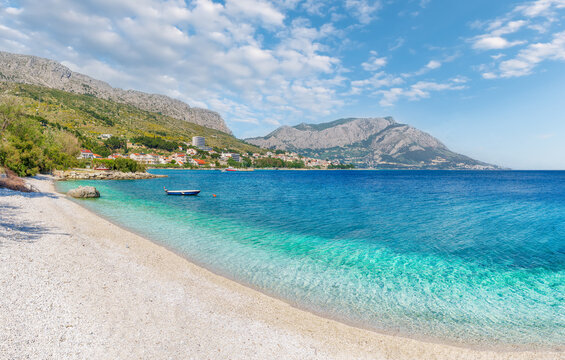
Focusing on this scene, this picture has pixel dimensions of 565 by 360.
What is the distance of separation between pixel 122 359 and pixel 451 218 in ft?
120

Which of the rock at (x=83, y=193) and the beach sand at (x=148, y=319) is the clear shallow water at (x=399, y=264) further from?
the rock at (x=83, y=193)

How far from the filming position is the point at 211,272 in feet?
47.3

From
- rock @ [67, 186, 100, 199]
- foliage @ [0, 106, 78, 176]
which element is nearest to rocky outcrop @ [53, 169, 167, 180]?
foliage @ [0, 106, 78, 176]

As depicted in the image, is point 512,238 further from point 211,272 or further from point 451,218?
point 211,272

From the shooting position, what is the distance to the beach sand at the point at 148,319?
6902mm

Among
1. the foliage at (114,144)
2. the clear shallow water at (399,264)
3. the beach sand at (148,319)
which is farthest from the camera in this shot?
the foliage at (114,144)

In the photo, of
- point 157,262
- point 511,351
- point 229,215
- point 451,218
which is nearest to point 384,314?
point 511,351

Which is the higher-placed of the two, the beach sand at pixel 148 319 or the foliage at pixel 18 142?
the foliage at pixel 18 142

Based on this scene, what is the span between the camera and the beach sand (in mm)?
6902

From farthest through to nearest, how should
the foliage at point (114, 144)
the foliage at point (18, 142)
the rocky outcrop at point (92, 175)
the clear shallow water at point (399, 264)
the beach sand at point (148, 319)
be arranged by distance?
the foliage at point (114, 144) < the rocky outcrop at point (92, 175) < the foliage at point (18, 142) < the clear shallow water at point (399, 264) < the beach sand at point (148, 319)

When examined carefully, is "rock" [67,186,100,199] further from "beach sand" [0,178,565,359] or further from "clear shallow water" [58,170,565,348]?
"beach sand" [0,178,565,359]

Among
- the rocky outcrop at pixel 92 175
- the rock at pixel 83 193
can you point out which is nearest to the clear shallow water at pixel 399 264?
the rock at pixel 83 193

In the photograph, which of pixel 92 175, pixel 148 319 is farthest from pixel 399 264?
pixel 92 175

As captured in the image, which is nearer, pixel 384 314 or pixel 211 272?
pixel 384 314
